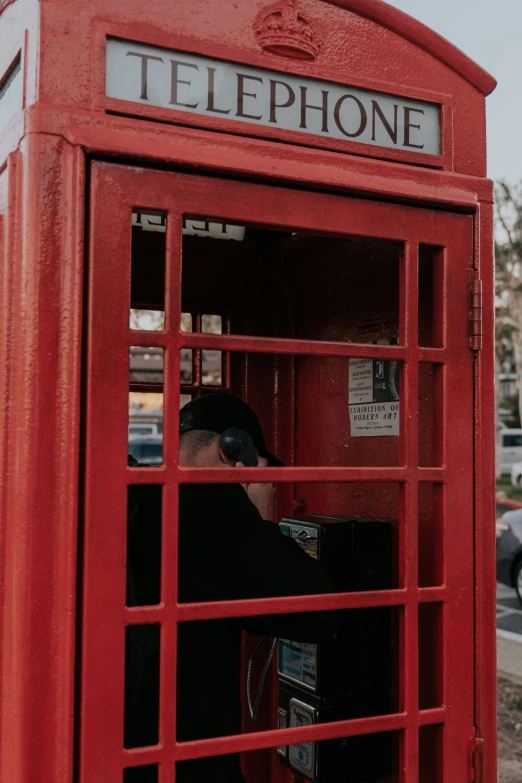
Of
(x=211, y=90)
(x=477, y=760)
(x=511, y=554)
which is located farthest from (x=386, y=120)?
(x=511, y=554)

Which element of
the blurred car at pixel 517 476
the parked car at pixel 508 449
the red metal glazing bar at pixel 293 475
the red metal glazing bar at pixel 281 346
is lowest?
the blurred car at pixel 517 476

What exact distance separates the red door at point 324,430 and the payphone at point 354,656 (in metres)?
0.05

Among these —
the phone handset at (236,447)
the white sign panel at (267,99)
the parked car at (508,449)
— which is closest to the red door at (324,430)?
the white sign panel at (267,99)

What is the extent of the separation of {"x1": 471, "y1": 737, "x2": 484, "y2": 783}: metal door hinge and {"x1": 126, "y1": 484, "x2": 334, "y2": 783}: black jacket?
0.41m

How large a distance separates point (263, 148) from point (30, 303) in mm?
576

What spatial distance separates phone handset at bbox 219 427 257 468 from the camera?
1.93 metres

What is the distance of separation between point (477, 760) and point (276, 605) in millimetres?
630

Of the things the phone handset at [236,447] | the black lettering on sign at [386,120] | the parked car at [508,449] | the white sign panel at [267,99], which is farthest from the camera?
the parked car at [508,449]

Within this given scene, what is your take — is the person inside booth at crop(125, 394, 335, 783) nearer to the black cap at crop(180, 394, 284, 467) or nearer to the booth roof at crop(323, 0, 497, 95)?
the black cap at crop(180, 394, 284, 467)

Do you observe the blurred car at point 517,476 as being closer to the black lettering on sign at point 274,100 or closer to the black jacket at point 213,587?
the black jacket at point 213,587

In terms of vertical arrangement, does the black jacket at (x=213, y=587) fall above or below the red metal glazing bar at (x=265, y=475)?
below

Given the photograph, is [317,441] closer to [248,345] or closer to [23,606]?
[248,345]

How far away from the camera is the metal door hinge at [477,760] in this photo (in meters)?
1.76

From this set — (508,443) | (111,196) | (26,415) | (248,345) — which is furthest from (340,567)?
(508,443)
